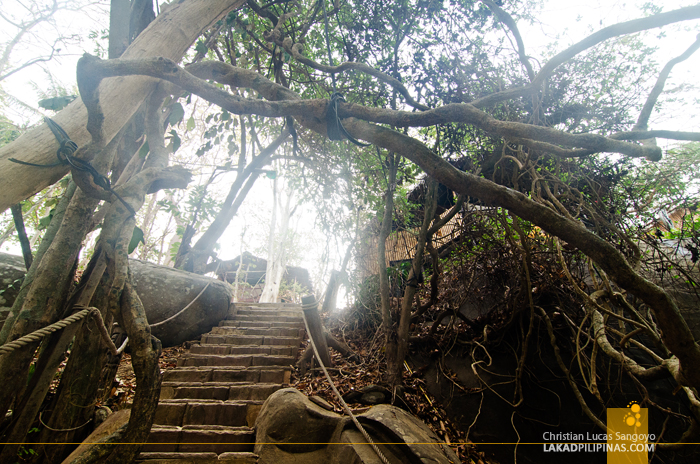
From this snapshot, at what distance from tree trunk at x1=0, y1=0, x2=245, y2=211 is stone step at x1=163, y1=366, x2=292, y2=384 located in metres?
3.29

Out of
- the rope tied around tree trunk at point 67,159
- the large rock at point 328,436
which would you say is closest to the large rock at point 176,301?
the large rock at point 328,436

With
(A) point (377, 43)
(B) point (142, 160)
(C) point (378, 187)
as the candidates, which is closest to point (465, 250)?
(C) point (378, 187)

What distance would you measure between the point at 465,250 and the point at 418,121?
2801mm

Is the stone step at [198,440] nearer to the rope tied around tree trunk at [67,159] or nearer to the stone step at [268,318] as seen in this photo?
the rope tied around tree trunk at [67,159]

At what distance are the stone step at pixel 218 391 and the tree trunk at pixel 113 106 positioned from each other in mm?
3058

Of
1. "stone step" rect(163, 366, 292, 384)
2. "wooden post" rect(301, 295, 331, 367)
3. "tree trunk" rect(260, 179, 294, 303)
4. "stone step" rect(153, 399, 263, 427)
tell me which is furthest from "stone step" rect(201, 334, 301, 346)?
"tree trunk" rect(260, 179, 294, 303)

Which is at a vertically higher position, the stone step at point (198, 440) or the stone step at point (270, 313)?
the stone step at point (270, 313)

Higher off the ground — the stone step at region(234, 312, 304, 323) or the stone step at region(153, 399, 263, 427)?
the stone step at region(234, 312, 304, 323)

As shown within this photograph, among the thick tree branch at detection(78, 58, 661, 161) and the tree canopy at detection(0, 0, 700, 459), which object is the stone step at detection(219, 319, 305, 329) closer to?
the tree canopy at detection(0, 0, 700, 459)

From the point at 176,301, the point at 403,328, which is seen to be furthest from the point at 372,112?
the point at 176,301

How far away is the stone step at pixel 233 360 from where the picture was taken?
4.41 metres

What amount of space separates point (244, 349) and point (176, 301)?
2028 mm

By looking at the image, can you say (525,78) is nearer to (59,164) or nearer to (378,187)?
(378,187)

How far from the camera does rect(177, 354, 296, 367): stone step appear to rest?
4.41 meters
